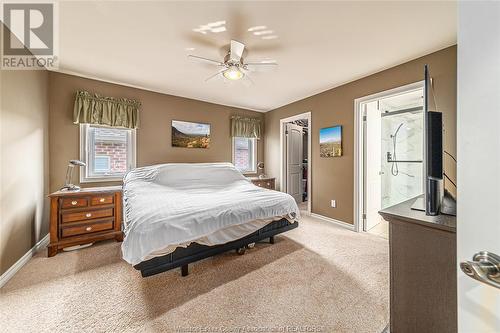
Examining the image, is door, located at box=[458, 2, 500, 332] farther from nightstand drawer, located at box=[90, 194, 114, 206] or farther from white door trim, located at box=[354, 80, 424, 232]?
nightstand drawer, located at box=[90, 194, 114, 206]

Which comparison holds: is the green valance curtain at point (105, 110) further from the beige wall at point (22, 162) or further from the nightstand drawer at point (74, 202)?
the nightstand drawer at point (74, 202)

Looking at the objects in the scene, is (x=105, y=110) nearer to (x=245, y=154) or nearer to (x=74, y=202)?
(x=74, y=202)

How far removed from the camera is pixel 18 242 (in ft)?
7.00

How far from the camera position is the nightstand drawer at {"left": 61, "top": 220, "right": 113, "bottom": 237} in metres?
2.48

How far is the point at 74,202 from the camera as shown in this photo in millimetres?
2523

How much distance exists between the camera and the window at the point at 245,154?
483 cm

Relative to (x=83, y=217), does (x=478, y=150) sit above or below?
above

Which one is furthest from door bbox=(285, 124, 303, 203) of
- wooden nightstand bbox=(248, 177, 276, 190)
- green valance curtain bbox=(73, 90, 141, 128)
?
green valance curtain bbox=(73, 90, 141, 128)

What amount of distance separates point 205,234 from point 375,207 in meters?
3.03

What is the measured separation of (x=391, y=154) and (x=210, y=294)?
4366 mm

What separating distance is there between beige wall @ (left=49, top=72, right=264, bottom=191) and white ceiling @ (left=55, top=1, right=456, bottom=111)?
228mm

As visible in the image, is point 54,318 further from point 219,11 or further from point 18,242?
point 219,11

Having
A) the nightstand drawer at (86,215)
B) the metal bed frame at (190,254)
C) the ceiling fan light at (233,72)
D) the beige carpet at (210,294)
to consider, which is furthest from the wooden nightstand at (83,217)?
the ceiling fan light at (233,72)

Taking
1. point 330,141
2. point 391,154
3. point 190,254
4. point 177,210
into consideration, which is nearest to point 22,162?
point 177,210
